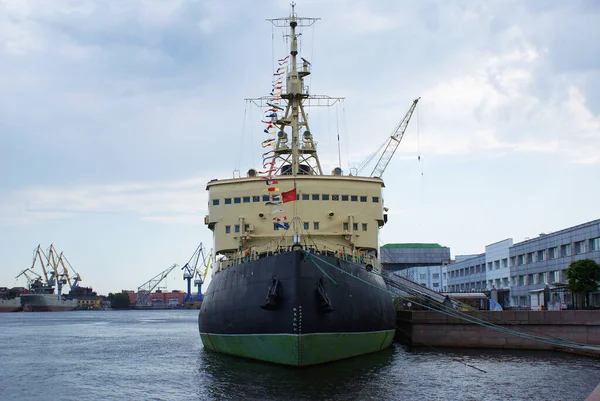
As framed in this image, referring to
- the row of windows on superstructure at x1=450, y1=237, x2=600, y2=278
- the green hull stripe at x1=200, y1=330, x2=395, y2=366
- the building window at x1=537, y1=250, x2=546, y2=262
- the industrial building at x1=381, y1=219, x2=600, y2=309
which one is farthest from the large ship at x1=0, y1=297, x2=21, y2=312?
the green hull stripe at x1=200, y1=330, x2=395, y2=366

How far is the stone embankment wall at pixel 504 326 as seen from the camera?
110 ft

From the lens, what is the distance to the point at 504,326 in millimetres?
35438

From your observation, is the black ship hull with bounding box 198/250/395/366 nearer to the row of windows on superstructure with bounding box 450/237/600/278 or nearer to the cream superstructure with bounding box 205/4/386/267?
the cream superstructure with bounding box 205/4/386/267

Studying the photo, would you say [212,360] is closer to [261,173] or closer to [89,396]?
[89,396]

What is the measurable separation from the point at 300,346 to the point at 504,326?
16720 millimetres

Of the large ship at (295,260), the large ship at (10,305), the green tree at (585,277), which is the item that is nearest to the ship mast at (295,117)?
the large ship at (295,260)

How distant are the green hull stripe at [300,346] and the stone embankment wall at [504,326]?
26.3ft

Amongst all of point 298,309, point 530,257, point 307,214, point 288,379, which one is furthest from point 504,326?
point 530,257

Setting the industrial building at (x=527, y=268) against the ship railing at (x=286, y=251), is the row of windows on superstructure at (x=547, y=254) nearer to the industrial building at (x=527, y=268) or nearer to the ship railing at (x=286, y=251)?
the industrial building at (x=527, y=268)

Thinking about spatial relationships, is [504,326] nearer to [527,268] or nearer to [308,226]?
[308,226]

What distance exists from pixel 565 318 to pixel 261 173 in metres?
19.8

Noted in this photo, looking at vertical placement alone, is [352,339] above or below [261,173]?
below

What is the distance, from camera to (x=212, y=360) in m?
31.0

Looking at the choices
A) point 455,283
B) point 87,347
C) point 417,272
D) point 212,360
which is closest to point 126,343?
point 87,347
